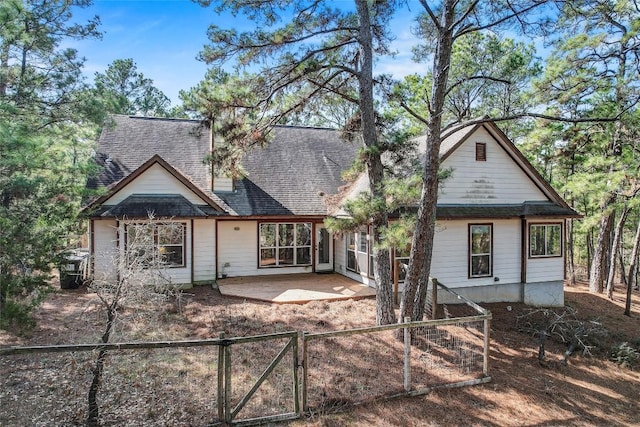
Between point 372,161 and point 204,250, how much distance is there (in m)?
7.28

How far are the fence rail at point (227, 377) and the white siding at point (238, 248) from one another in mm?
6069

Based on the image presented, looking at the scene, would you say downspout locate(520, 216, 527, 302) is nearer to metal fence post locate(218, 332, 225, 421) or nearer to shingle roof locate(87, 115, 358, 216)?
shingle roof locate(87, 115, 358, 216)

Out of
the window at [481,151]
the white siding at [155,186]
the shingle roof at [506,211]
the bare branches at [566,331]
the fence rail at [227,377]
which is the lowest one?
the bare branches at [566,331]

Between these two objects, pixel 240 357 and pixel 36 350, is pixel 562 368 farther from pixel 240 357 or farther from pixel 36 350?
pixel 36 350

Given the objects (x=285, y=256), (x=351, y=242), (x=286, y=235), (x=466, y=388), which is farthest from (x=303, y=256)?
(x=466, y=388)

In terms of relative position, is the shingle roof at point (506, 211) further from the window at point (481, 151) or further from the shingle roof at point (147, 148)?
the shingle roof at point (147, 148)

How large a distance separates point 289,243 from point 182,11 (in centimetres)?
855

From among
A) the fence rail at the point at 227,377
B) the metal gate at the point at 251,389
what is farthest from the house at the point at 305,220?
the metal gate at the point at 251,389

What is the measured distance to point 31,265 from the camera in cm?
571

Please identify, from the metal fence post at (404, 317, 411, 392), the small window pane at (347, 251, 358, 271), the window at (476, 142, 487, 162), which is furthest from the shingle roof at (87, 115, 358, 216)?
the metal fence post at (404, 317, 411, 392)

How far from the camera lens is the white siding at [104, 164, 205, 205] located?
1252 cm

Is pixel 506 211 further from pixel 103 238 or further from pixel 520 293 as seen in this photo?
pixel 103 238

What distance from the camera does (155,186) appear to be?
12.9m

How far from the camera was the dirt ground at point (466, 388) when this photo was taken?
626 centimetres
